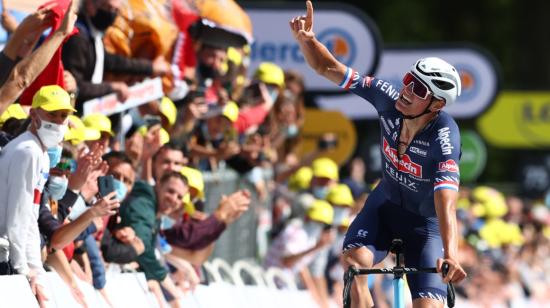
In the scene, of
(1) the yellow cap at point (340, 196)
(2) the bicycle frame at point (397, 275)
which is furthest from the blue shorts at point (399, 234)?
(1) the yellow cap at point (340, 196)

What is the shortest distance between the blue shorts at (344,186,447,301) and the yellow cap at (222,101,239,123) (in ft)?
14.6

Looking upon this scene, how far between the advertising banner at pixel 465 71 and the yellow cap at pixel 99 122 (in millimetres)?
12742

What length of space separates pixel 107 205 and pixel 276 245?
7.18 meters

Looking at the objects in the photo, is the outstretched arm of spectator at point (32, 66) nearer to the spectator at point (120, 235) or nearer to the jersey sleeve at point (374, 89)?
the spectator at point (120, 235)

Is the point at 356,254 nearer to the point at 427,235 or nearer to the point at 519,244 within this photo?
the point at 427,235

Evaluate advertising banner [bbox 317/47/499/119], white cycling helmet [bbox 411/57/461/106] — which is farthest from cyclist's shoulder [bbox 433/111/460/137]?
advertising banner [bbox 317/47/499/119]

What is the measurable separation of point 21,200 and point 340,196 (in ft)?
27.7

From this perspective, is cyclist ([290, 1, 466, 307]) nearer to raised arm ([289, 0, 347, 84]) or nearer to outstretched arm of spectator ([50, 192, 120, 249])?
raised arm ([289, 0, 347, 84])

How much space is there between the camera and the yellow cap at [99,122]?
→ 11.2m

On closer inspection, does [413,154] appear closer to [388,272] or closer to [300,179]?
[388,272]

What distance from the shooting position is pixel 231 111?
1488cm

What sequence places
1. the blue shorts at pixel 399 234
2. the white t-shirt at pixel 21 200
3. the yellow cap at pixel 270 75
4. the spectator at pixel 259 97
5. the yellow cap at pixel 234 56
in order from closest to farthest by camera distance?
1. the white t-shirt at pixel 21 200
2. the blue shorts at pixel 399 234
3. the yellow cap at pixel 234 56
4. the spectator at pixel 259 97
5. the yellow cap at pixel 270 75

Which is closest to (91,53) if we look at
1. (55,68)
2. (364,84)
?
(55,68)

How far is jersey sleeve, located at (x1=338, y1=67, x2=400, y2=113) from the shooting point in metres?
10.4
